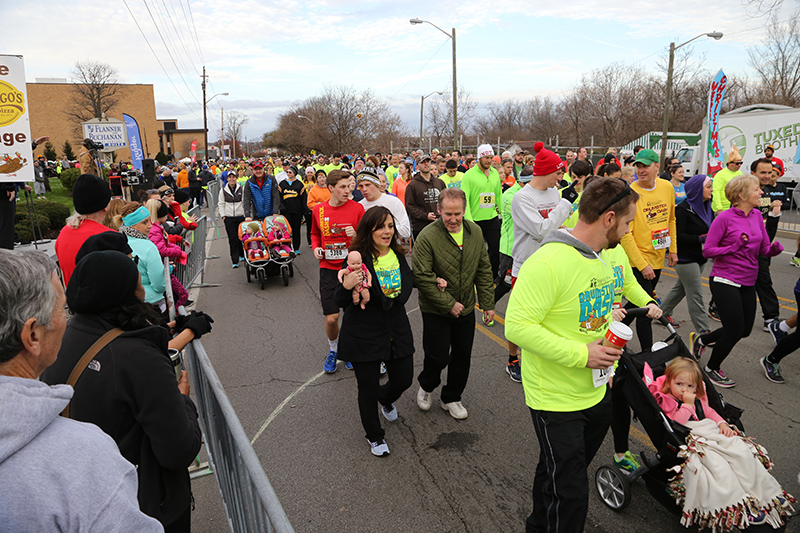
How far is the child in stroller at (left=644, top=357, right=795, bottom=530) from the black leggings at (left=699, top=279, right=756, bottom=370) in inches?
81.6

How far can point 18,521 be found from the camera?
1.04 metres

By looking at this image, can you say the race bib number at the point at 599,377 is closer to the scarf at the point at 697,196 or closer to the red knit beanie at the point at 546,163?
the red knit beanie at the point at 546,163

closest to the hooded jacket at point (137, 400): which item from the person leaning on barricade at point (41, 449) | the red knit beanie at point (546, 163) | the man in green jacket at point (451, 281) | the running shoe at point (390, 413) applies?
the person leaning on barricade at point (41, 449)

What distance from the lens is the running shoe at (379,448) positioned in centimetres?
402

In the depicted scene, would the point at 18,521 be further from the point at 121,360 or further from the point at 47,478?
the point at 121,360

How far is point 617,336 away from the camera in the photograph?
2457mm

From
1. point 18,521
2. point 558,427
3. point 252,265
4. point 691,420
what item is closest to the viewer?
point 18,521

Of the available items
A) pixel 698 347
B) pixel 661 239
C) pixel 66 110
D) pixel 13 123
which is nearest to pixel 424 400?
pixel 661 239

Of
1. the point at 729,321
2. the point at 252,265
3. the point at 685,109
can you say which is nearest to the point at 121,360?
the point at 729,321

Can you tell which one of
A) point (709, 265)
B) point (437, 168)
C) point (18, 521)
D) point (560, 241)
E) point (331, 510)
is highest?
point (437, 168)

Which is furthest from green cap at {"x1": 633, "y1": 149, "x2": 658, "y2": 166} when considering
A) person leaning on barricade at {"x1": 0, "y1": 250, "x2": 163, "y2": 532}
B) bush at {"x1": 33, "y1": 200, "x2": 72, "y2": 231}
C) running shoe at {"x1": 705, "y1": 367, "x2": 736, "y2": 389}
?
bush at {"x1": 33, "y1": 200, "x2": 72, "y2": 231}

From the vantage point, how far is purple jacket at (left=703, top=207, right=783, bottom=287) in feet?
15.8

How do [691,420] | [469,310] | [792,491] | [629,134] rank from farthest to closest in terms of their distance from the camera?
[629,134]
[469,310]
[792,491]
[691,420]

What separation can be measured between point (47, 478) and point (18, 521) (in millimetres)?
95
